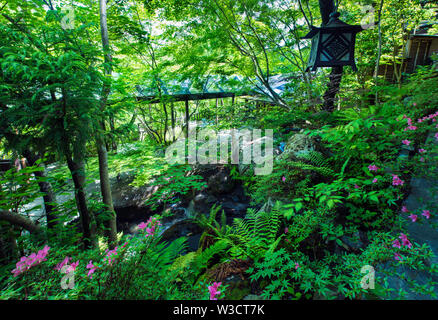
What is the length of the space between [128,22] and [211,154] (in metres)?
4.38

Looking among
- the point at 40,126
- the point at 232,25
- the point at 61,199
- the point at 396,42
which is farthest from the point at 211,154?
the point at 396,42

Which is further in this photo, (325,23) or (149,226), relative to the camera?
(325,23)

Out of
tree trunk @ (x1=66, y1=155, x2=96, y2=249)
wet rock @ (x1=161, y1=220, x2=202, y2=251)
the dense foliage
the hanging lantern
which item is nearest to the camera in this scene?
the dense foliage

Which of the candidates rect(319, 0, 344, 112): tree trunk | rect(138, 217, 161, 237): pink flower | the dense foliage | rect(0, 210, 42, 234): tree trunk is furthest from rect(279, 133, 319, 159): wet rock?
rect(0, 210, 42, 234): tree trunk

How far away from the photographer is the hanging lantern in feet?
8.34

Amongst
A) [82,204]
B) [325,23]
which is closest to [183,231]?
[82,204]

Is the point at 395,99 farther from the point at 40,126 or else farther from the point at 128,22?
the point at 128,22

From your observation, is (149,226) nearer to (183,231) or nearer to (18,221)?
(18,221)

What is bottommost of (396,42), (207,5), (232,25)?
(396,42)

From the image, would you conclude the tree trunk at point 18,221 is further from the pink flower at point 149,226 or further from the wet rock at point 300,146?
the wet rock at point 300,146

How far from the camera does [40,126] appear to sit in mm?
1795

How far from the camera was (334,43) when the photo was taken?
259cm

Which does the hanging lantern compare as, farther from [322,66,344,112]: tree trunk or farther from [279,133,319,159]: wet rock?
[279,133,319,159]: wet rock

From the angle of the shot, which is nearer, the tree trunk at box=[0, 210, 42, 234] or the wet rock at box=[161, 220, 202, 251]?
the tree trunk at box=[0, 210, 42, 234]
